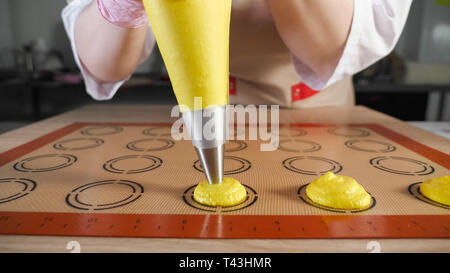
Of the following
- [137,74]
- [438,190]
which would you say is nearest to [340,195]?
[438,190]

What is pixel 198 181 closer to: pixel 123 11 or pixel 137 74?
pixel 123 11

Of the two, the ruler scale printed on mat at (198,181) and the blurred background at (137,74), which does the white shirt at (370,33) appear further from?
the blurred background at (137,74)

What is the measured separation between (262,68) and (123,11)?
51 cm

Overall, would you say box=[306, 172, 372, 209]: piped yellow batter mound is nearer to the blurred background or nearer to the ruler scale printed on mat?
the ruler scale printed on mat

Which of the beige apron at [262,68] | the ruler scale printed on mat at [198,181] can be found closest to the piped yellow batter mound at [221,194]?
the ruler scale printed on mat at [198,181]

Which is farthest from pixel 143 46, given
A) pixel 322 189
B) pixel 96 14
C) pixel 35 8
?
pixel 35 8

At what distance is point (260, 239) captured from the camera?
335 mm

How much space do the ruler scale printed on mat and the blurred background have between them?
158 cm

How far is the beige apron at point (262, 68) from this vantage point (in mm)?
868

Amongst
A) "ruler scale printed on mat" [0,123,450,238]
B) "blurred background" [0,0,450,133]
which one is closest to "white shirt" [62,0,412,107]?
"ruler scale printed on mat" [0,123,450,238]

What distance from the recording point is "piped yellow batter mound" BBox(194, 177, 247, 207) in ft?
1.33

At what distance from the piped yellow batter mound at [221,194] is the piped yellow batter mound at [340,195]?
93 millimetres

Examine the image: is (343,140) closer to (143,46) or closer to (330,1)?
(330,1)

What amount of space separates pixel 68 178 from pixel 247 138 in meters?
0.37
